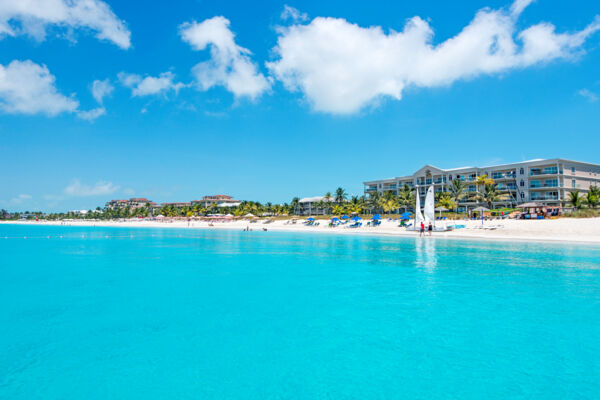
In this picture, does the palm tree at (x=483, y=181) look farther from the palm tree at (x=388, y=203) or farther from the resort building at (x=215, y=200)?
the resort building at (x=215, y=200)

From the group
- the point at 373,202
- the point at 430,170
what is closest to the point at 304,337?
the point at 430,170

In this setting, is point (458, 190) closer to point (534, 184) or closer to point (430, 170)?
point (430, 170)

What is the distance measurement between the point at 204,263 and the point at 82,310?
12.2m

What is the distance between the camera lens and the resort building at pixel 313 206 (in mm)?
110137

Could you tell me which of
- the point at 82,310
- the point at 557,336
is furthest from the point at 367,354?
the point at 82,310

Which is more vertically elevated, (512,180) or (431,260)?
(512,180)

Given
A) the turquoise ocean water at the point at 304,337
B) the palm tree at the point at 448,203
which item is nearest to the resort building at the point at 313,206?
the palm tree at the point at 448,203

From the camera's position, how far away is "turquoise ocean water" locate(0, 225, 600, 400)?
6.61m

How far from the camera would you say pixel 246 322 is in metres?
10.4

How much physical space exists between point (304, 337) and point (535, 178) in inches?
2893

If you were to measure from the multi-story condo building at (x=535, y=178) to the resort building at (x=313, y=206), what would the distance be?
1567 inches

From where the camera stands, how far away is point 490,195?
66062mm

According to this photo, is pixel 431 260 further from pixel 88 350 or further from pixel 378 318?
pixel 88 350

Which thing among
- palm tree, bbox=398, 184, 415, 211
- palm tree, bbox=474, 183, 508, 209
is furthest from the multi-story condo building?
palm tree, bbox=398, 184, 415, 211
